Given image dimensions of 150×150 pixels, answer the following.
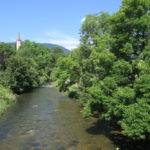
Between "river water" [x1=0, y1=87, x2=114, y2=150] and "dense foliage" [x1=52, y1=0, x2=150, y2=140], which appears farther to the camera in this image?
"river water" [x1=0, y1=87, x2=114, y2=150]

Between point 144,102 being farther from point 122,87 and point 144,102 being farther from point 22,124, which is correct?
point 22,124

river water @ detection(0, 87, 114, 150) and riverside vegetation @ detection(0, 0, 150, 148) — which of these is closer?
riverside vegetation @ detection(0, 0, 150, 148)

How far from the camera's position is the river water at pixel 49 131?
3566 centimetres

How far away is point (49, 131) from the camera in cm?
4300

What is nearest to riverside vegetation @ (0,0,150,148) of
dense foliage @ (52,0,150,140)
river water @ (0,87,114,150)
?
dense foliage @ (52,0,150,140)

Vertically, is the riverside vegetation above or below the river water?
above

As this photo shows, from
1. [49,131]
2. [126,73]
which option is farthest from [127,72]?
[49,131]

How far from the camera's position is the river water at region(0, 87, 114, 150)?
117 feet

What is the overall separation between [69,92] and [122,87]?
53.1m

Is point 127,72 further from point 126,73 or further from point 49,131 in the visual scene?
point 49,131

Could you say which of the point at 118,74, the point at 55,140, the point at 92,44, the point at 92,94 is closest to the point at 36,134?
the point at 55,140

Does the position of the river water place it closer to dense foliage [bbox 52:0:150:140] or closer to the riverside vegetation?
the riverside vegetation

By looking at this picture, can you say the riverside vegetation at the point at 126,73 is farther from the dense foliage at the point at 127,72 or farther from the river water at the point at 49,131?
the river water at the point at 49,131

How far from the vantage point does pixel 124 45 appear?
34344 millimetres
